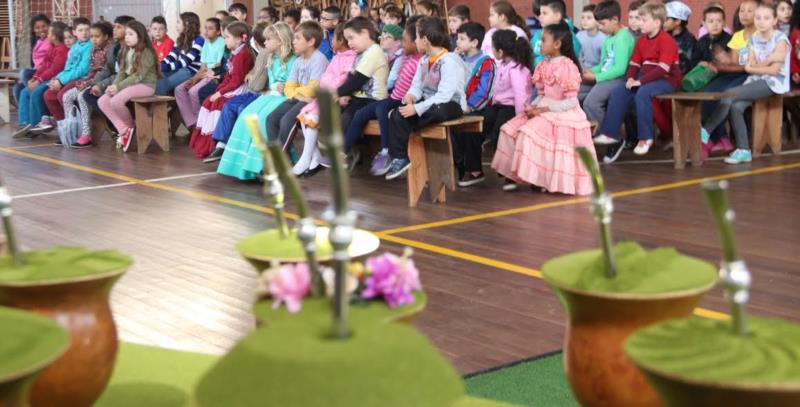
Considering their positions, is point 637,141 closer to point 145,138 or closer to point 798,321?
point 145,138

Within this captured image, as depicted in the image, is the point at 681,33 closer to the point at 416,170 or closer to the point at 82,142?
the point at 416,170

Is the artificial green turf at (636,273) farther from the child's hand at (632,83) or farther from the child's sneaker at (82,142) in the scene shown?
the child's sneaker at (82,142)

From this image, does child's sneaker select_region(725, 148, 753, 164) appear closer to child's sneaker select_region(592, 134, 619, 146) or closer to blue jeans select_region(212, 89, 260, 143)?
child's sneaker select_region(592, 134, 619, 146)

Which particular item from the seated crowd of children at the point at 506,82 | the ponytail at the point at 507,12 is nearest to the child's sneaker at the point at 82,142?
the seated crowd of children at the point at 506,82

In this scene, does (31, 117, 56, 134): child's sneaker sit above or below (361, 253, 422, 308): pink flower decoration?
below

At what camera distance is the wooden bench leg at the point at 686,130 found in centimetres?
768

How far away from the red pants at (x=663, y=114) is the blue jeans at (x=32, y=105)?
20.3ft

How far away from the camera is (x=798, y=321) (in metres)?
3.76

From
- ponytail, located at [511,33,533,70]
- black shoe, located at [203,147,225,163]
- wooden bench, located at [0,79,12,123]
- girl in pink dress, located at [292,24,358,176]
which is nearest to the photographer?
ponytail, located at [511,33,533,70]

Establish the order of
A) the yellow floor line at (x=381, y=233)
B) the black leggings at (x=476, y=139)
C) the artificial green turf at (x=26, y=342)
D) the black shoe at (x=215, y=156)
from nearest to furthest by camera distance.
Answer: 1. the artificial green turf at (x=26, y=342)
2. the yellow floor line at (x=381, y=233)
3. the black leggings at (x=476, y=139)
4. the black shoe at (x=215, y=156)

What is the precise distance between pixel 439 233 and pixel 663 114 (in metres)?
3.53

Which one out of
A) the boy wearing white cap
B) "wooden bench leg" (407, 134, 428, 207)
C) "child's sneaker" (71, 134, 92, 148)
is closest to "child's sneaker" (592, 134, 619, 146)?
the boy wearing white cap

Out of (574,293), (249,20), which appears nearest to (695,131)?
(574,293)

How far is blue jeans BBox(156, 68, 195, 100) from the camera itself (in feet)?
33.6
